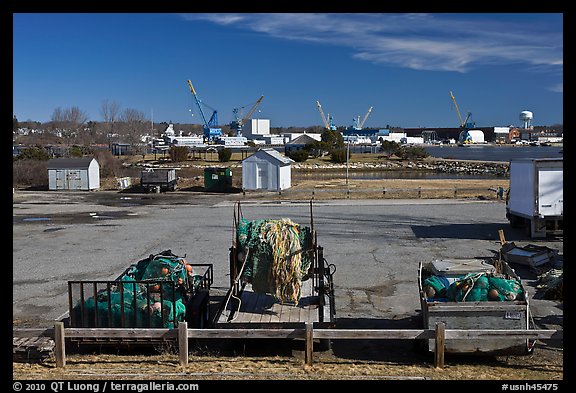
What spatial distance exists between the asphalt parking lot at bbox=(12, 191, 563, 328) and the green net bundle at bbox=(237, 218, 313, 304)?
81cm

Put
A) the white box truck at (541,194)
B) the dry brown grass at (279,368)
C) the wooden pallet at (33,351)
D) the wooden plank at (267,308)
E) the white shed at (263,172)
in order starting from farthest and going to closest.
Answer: the white shed at (263,172), the white box truck at (541,194), the wooden plank at (267,308), the wooden pallet at (33,351), the dry brown grass at (279,368)

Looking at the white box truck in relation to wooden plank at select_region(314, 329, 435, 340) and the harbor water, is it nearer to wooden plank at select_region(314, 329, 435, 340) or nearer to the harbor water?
the harbor water

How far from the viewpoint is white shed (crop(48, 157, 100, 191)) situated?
4712cm

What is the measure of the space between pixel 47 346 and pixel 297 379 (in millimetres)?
4360

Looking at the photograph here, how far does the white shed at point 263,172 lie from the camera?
42.8 metres

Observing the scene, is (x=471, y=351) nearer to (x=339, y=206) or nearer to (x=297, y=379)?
(x=297, y=379)

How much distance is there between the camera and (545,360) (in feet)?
33.6

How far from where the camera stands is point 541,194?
2202cm

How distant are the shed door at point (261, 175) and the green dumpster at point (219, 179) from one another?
8.49 feet

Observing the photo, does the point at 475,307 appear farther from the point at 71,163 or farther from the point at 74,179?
the point at 71,163

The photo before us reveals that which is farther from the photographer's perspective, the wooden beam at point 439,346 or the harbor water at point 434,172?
the harbor water at point 434,172

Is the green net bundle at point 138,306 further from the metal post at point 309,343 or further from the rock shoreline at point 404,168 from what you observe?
the rock shoreline at point 404,168

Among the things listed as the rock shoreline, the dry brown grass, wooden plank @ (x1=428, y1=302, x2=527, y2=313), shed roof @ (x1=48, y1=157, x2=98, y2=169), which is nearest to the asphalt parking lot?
wooden plank @ (x1=428, y1=302, x2=527, y2=313)

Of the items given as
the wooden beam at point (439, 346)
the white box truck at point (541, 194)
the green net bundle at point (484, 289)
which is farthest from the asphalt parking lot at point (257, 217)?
the wooden beam at point (439, 346)
